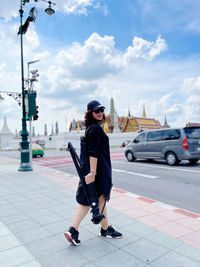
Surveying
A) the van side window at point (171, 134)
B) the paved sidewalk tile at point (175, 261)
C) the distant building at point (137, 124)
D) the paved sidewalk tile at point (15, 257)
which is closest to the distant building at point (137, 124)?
the distant building at point (137, 124)

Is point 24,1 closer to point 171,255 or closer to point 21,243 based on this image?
point 21,243

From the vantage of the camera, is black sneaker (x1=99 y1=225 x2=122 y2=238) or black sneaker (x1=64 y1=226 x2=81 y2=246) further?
black sneaker (x1=99 y1=225 x2=122 y2=238)

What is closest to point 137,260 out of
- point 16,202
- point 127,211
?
point 127,211

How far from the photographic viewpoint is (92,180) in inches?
109

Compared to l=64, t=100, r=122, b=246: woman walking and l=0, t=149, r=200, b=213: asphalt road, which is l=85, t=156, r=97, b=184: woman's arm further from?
l=0, t=149, r=200, b=213: asphalt road

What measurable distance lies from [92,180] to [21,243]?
4.71 feet

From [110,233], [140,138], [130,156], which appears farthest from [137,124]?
[110,233]

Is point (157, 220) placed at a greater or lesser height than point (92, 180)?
lesser

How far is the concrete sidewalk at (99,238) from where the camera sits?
2.67m

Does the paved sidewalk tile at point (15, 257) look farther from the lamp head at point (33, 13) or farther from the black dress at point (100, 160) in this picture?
the lamp head at point (33, 13)

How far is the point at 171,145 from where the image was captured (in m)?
11.2

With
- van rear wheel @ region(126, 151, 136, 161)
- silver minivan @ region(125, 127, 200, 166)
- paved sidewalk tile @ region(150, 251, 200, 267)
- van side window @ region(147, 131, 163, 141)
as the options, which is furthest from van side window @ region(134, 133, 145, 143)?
paved sidewalk tile @ region(150, 251, 200, 267)

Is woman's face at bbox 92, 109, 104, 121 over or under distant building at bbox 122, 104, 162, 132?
under

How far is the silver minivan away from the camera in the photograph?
1079 cm
